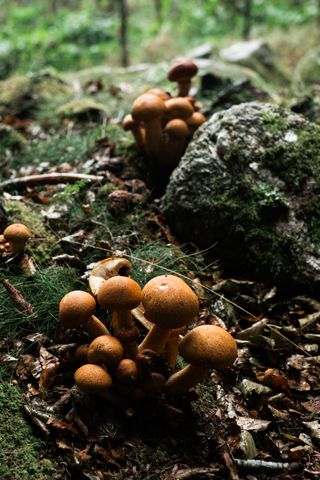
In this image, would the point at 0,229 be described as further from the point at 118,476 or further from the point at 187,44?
the point at 187,44

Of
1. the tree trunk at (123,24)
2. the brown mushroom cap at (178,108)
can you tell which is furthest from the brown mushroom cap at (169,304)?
the tree trunk at (123,24)

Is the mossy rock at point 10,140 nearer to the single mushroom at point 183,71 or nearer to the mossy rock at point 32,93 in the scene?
the mossy rock at point 32,93

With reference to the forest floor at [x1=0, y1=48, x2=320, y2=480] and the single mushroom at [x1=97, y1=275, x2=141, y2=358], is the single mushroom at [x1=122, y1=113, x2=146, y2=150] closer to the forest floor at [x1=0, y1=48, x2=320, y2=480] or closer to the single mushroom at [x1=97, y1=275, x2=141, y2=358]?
the forest floor at [x1=0, y1=48, x2=320, y2=480]

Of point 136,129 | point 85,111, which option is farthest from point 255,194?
point 85,111

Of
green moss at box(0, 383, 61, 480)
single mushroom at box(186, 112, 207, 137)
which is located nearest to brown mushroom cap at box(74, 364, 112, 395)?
green moss at box(0, 383, 61, 480)

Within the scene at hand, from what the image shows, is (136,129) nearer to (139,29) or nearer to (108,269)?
(108,269)

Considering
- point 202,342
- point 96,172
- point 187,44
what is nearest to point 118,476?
point 202,342

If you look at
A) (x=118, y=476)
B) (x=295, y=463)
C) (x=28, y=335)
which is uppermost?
(x=28, y=335)
